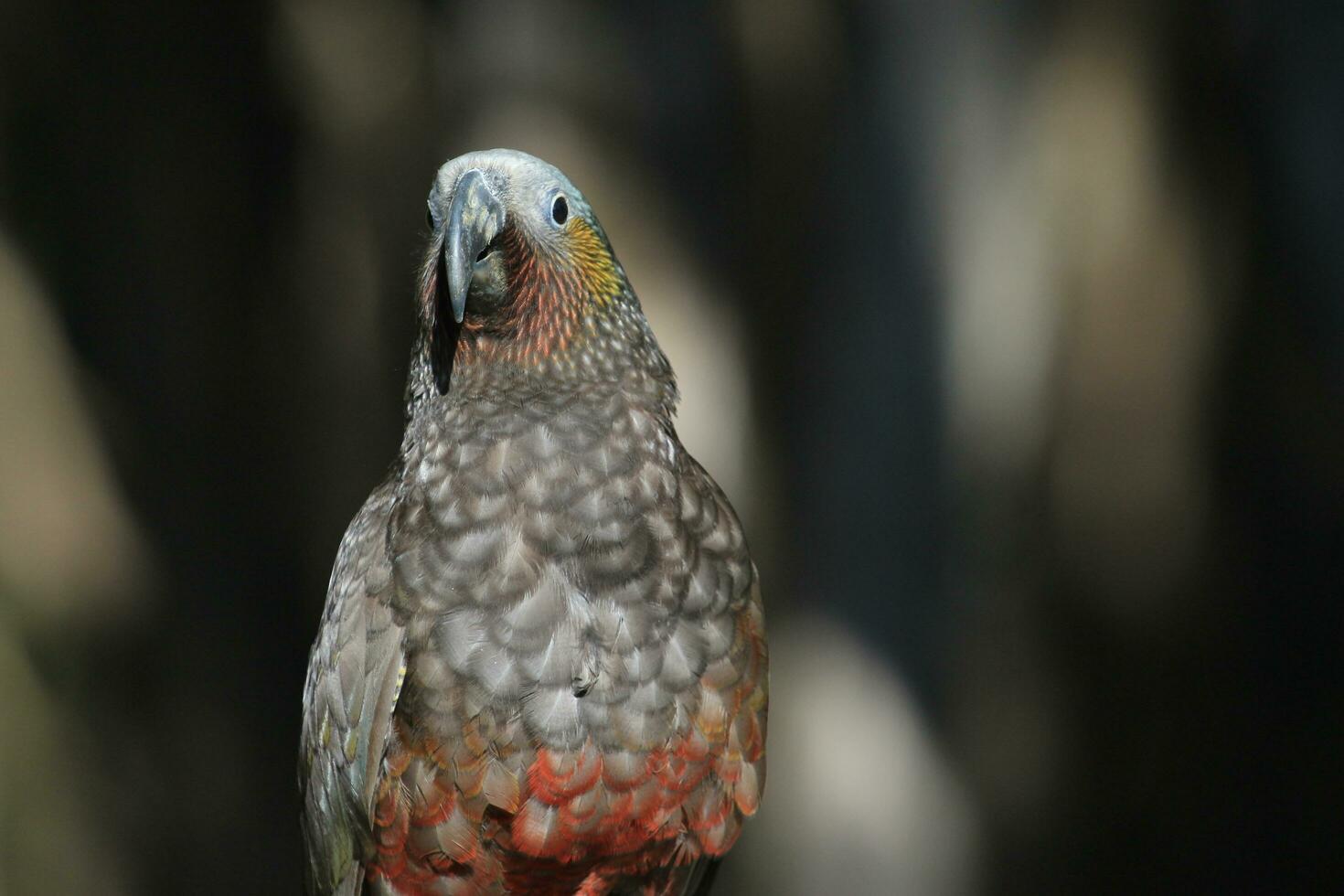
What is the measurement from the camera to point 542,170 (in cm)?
206

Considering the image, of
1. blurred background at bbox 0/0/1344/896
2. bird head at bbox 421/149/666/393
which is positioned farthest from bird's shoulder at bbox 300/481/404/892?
blurred background at bbox 0/0/1344/896

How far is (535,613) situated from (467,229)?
65 centimetres

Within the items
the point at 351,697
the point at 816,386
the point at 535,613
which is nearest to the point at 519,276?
the point at 535,613

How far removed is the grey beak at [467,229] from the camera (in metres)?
1.85

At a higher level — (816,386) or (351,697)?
(816,386)

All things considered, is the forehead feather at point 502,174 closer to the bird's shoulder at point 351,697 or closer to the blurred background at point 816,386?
the bird's shoulder at point 351,697

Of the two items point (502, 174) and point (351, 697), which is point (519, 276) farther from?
point (351, 697)

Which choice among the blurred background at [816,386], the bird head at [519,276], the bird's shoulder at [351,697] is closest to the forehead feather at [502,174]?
the bird head at [519,276]

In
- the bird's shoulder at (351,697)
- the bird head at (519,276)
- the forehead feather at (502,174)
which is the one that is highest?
the forehead feather at (502,174)

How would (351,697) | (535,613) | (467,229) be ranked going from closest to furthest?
(467,229) → (535,613) → (351,697)

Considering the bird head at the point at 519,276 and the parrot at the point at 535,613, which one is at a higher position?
the bird head at the point at 519,276

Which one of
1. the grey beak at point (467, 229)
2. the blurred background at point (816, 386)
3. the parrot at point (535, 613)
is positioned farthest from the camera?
the blurred background at point (816, 386)

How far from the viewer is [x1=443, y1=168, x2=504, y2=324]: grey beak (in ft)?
6.06

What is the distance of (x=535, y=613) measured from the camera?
1.98m
